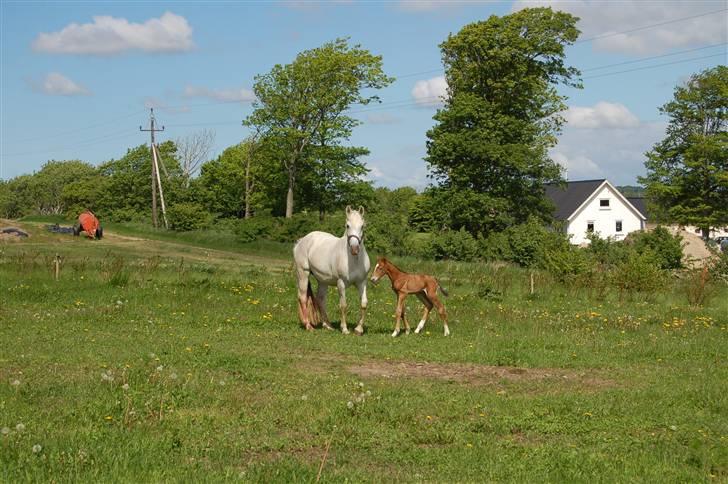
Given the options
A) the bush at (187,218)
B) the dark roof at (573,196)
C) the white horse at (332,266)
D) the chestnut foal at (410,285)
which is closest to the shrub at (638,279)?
the chestnut foal at (410,285)

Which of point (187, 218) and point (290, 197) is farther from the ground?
point (290, 197)

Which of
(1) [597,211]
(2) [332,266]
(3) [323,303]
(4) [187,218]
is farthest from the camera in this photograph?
(1) [597,211]

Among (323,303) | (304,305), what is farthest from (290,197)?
(304,305)

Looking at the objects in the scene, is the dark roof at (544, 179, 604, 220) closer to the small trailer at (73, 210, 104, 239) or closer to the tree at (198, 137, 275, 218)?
the tree at (198, 137, 275, 218)

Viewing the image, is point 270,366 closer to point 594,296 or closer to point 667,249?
point 594,296

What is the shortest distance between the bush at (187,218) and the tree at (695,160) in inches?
1466

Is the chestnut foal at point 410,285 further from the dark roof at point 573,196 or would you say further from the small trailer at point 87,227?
the dark roof at point 573,196

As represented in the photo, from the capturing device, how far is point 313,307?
A: 58.6 feet

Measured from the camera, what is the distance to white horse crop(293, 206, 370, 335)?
1680 centimetres

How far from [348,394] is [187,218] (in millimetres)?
61705

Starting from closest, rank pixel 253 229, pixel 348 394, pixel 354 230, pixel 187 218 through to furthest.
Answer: pixel 348 394
pixel 354 230
pixel 253 229
pixel 187 218

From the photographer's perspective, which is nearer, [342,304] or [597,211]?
[342,304]

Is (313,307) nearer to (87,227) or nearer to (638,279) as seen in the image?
(638,279)

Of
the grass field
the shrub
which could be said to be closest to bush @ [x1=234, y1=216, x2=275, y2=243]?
the shrub
